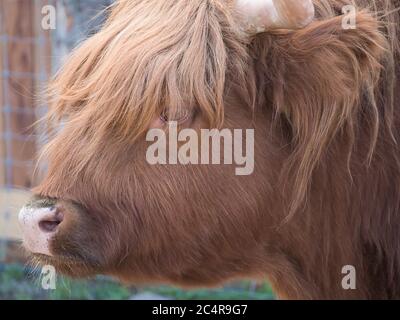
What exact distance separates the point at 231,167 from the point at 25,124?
3.94 meters

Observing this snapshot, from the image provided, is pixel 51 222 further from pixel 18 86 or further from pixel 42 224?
pixel 18 86

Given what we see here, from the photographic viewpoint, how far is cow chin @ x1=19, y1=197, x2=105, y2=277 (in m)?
2.64

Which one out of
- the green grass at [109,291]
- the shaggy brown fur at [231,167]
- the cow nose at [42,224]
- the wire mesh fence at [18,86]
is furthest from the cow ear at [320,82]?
the wire mesh fence at [18,86]

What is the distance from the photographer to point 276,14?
2.58m

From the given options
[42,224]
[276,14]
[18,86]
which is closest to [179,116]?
[276,14]

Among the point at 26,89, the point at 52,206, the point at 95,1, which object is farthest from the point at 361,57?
the point at 26,89

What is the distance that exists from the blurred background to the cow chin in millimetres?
3063

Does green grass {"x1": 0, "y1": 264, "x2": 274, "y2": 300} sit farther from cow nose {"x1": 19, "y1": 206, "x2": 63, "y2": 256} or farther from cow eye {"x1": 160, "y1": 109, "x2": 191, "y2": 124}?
cow eye {"x1": 160, "y1": 109, "x2": 191, "y2": 124}

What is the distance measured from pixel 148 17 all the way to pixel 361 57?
2.65 feet

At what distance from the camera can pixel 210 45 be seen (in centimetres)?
274

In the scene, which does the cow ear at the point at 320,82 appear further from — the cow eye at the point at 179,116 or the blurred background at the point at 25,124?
the blurred background at the point at 25,124

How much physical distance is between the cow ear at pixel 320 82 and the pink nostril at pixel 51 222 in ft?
2.75

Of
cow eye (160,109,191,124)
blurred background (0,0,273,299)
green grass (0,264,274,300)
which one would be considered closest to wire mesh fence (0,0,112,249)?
blurred background (0,0,273,299)

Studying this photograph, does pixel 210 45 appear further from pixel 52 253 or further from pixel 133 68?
pixel 52 253
